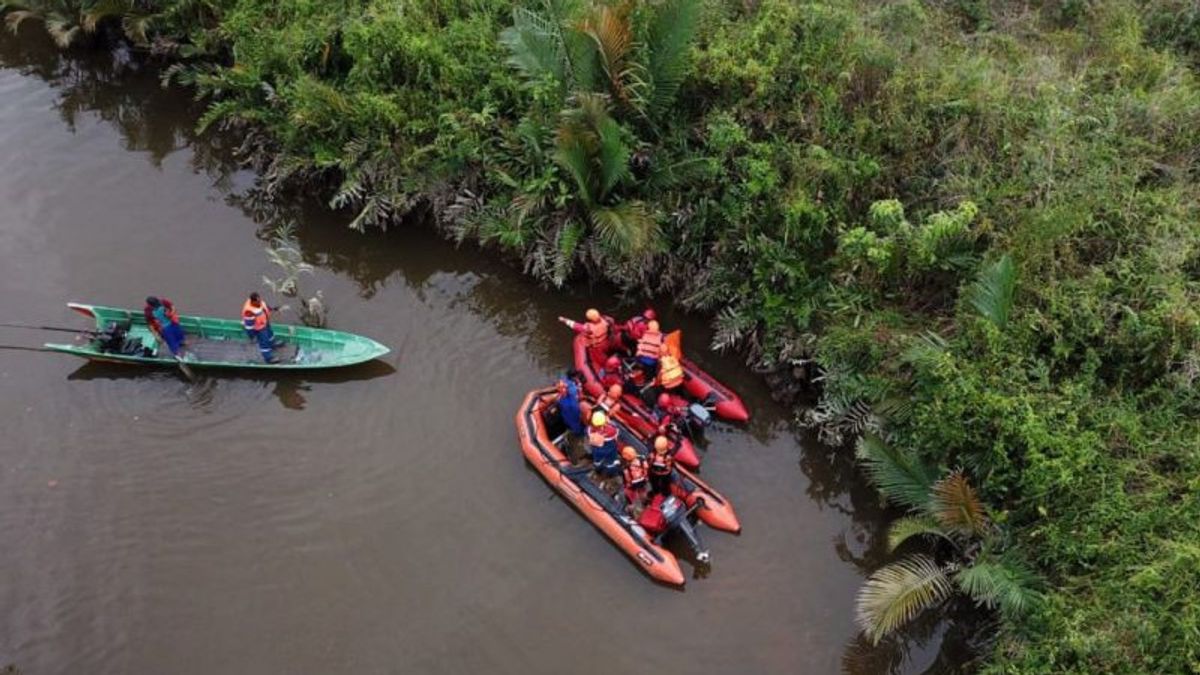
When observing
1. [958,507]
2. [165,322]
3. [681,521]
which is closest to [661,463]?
[681,521]

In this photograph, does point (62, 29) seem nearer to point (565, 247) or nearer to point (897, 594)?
point (565, 247)

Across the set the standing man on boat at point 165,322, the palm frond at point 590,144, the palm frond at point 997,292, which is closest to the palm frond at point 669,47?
the palm frond at point 590,144

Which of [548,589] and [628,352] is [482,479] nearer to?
[548,589]

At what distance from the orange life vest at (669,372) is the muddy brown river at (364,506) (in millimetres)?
1037

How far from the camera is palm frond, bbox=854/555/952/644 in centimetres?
823

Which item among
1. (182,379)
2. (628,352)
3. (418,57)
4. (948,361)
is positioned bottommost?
(182,379)

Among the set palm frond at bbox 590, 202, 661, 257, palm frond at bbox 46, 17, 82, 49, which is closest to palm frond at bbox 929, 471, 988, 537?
palm frond at bbox 590, 202, 661, 257

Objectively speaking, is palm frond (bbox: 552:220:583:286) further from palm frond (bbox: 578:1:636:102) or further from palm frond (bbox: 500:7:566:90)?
palm frond (bbox: 500:7:566:90)

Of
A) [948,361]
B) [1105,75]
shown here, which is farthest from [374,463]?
[1105,75]

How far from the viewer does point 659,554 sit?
940cm

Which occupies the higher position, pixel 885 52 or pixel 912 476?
pixel 885 52

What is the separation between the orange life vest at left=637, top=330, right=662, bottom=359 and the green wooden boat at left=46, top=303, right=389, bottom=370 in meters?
3.61

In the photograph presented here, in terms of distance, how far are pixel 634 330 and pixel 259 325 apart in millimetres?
5099

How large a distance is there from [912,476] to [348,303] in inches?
331
